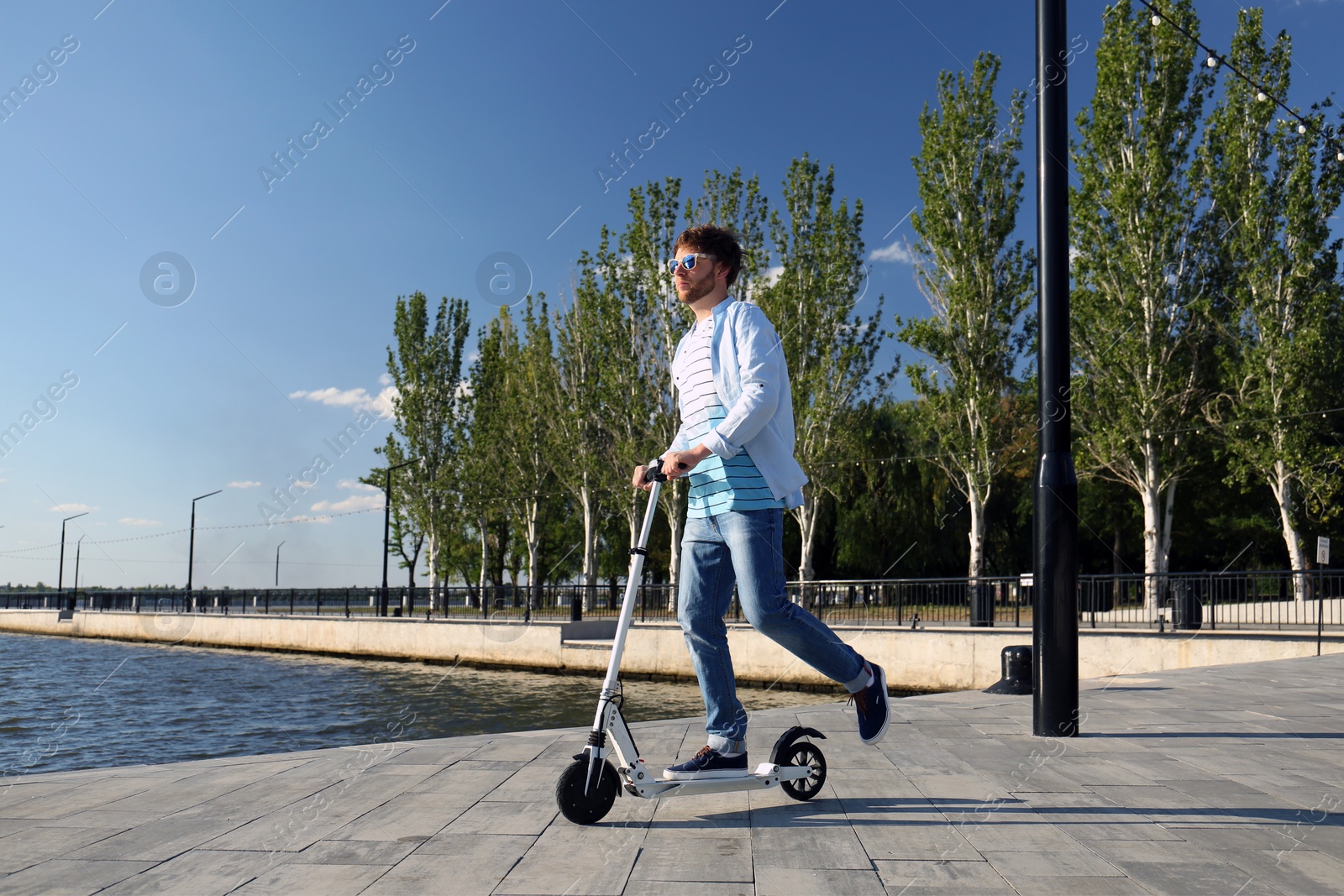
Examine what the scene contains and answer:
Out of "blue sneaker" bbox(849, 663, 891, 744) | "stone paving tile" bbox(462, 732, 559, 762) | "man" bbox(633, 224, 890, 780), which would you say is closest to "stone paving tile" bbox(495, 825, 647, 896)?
"man" bbox(633, 224, 890, 780)

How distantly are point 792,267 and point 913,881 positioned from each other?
28.8 metres

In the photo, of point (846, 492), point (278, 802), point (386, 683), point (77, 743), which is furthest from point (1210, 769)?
point (846, 492)

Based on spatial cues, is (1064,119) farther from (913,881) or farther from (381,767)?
(381,767)

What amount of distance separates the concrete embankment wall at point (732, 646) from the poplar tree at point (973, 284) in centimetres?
1017

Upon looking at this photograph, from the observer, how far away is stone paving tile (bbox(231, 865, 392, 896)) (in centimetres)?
261

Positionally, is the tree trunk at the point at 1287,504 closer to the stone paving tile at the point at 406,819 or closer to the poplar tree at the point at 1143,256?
the poplar tree at the point at 1143,256

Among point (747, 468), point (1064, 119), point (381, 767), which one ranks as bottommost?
point (381, 767)

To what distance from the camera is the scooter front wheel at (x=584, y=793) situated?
3262 mm

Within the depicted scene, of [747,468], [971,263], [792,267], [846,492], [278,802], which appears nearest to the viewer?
[747,468]

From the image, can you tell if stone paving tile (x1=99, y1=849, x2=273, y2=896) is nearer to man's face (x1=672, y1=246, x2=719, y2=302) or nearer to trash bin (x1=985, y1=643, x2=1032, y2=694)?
man's face (x1=672, y1=246, x2=719, y2=302)

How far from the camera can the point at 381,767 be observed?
Answer: 14.9ft

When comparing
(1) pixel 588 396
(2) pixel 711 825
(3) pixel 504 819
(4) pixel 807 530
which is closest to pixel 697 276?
(2) pixel 711 825

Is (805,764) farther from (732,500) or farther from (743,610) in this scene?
(732,500)

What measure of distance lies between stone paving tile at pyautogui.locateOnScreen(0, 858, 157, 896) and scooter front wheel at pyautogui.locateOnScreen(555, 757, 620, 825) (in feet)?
4.25
